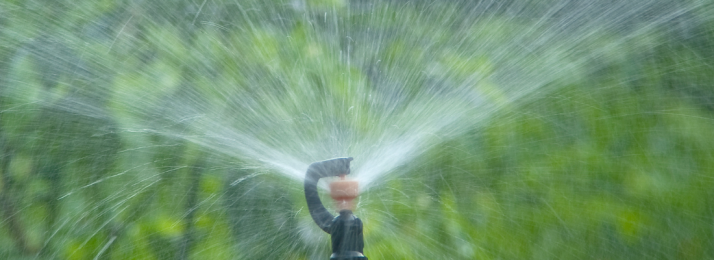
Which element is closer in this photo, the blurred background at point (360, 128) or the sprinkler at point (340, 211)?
the sprinkler at point (340, 211)

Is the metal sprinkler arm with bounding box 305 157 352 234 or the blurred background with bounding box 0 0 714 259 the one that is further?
the blurred background with bounding box 0 0 714 259

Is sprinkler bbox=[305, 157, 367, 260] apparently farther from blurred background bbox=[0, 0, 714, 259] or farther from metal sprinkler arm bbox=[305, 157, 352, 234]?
blurred background bbox=[0, 0, 714, 259]

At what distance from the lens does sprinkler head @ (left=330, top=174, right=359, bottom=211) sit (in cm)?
111

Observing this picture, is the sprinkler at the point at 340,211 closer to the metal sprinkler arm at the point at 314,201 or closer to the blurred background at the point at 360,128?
the metal sprinkler arm at the point at 314,201

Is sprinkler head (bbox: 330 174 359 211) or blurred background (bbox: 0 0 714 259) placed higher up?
blurred background (bbox: 0 0 714 259)

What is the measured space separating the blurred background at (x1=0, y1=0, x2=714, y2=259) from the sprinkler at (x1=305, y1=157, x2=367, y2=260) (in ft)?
1.34

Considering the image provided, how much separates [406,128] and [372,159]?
14cm

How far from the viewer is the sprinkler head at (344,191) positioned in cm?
111

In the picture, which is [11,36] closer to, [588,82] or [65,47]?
[65,47]

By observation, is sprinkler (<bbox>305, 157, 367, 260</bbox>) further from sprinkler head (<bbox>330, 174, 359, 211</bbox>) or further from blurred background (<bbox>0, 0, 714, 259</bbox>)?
blurred background (<bbox>0, 0, 714, 259</bbox>)

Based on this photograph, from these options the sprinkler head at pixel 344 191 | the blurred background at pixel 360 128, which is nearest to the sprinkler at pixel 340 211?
the sprinkler head at pixel 344 191

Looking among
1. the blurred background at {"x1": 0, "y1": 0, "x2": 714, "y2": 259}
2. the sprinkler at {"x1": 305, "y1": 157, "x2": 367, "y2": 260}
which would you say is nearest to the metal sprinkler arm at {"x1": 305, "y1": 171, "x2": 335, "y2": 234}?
the sprinkler at {"x1": 305, "y1": 157, "x2": 367, "y2": 260}

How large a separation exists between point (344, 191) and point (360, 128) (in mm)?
624

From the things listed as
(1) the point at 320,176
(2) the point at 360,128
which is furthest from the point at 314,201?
(2) the point at 360,128
